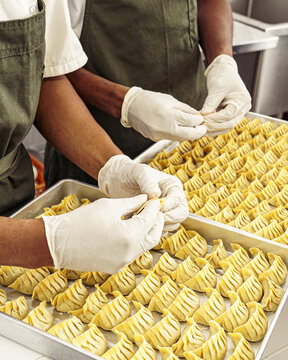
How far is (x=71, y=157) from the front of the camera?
6.22ft

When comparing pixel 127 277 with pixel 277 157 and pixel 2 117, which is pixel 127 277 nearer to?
pixel 2 117

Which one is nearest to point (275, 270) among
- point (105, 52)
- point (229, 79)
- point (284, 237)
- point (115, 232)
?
point (284, 237)

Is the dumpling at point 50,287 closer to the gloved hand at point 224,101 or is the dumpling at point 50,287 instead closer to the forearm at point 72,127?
the forearm at point 72,127

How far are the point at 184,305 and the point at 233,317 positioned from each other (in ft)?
0.53

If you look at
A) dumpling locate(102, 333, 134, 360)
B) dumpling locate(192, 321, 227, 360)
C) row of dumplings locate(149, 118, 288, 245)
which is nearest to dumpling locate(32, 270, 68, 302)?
dumpling locate(102, 333, 134, 360)

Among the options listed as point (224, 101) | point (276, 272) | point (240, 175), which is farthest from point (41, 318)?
point (224, 101)

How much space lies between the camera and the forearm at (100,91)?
2.13m

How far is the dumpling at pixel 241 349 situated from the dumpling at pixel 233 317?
0.23ft

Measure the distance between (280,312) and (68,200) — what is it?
0.93 metres

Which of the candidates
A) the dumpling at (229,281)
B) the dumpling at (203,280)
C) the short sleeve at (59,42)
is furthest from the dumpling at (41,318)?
the short sleeve at (59,42)

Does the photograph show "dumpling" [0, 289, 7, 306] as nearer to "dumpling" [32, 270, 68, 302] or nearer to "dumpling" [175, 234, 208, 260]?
"dumpling" [32, 270, 68, 302]

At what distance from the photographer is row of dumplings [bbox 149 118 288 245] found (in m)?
1.98

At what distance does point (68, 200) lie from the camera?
197 cm

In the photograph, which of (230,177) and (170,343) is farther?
(230,177)
